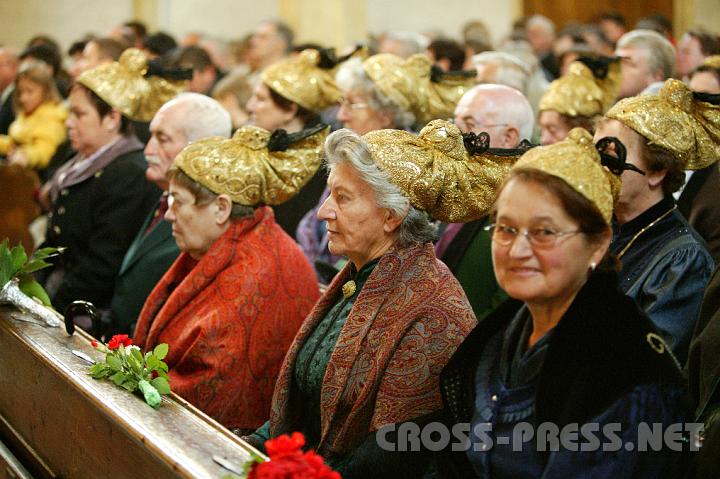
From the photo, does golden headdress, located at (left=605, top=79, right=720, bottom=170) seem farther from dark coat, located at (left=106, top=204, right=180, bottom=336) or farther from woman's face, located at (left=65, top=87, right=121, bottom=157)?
woman's face, located at (left=65, top=87, right=121, bottom=157)

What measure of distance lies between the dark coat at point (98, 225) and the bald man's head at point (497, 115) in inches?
66.8

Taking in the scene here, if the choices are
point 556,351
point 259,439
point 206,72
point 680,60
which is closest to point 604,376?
point 556,351

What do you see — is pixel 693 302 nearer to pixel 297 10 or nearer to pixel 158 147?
pixel 158 147

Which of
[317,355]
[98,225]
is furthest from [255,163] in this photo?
[98,225]

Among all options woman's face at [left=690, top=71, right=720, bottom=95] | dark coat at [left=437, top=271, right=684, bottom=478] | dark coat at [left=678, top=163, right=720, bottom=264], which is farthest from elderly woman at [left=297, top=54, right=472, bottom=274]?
dark coat at [left=437, top=271, right=684, bottom=478]

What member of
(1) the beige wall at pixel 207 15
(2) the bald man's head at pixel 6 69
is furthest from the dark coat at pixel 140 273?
(1) the beige wall at pixel 207 15

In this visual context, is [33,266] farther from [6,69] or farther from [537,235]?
[6,69]

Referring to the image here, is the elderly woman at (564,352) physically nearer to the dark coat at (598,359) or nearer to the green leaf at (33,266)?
the dark coat at (598,359)

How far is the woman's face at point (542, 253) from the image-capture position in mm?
2379

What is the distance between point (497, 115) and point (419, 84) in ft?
3.57

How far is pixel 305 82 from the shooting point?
20.3 ft

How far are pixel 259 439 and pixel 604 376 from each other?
150 centimetres

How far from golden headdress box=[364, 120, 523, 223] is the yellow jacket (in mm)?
5354

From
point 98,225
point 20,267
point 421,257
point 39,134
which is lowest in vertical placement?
point 39,134
